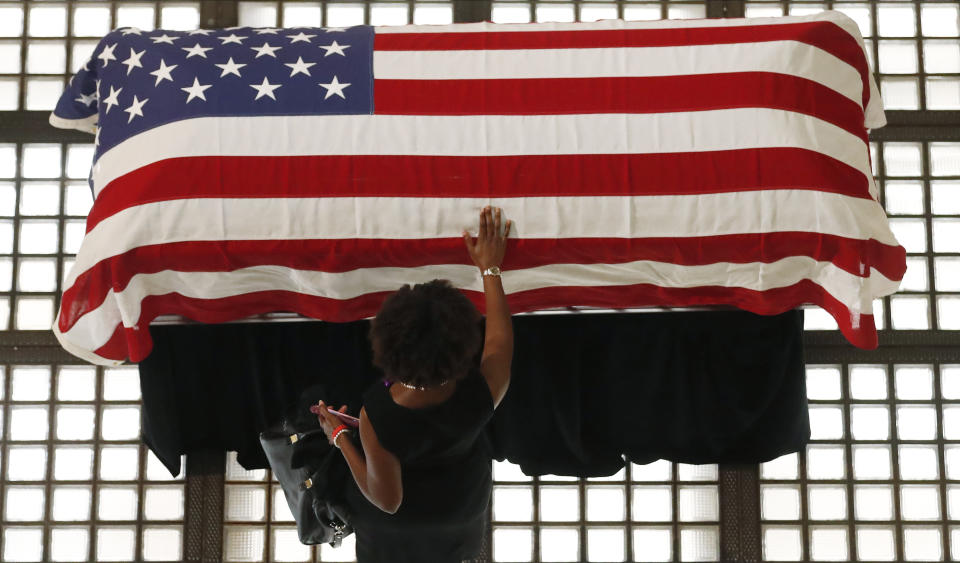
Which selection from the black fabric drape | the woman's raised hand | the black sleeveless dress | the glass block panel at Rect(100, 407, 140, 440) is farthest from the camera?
the glass block panel at Rect(100, 407, 140, 440)

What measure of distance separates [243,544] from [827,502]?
2.68 meters

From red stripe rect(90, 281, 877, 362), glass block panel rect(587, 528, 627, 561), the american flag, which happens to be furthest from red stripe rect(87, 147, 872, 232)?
glass block panel rect(587, 528, 627, 561)

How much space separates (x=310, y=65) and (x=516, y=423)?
5.17ft

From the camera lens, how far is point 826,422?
3.76m

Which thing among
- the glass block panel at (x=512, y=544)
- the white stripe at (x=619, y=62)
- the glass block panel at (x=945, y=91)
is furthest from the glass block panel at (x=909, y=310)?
the glass block panel at (x=512, y=544)

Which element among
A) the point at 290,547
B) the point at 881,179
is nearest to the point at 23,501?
the point at 290,547

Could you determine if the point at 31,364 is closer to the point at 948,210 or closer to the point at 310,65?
the point at 310,65

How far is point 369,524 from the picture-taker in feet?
8.80

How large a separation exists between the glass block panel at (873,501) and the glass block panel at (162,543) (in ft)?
10.2

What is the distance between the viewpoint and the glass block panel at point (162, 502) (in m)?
3.75

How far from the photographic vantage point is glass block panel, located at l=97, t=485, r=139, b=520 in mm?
3768

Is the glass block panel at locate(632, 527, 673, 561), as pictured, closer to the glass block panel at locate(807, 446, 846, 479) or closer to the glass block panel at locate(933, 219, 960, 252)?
the glass block panel at locate(807, 446, 846, 479)

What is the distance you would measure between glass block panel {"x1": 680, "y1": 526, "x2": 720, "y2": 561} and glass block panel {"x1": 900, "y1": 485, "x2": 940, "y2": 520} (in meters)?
0.87

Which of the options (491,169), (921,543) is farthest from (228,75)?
(921,543)
